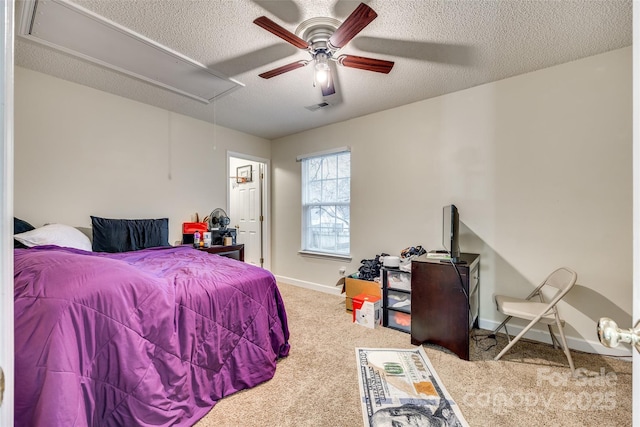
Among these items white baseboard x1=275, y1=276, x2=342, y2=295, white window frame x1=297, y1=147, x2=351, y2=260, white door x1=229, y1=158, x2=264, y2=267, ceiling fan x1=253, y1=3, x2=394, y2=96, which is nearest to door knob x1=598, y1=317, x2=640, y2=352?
ceiling fan x1=253, y1=3, x2=394, y2=96

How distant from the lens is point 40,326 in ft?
3.55

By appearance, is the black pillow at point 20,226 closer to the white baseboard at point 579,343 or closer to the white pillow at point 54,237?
the white pillow at point 54,237

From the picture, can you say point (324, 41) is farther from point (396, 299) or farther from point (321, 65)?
point (396, 299)

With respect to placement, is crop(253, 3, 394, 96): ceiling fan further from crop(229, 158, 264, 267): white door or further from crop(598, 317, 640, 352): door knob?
crop(229, 158, 264, 267): white door

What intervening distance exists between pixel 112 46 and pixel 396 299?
3.21 m

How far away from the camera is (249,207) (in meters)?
4.90

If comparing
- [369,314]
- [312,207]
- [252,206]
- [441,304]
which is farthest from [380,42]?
[252,206]

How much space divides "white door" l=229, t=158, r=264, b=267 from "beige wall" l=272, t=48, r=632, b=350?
1869 mm

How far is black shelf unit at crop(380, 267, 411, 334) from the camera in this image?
2.70 meters

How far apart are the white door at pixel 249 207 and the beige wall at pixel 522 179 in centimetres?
187

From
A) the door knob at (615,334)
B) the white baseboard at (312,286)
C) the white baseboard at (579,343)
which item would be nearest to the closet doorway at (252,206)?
the white baseboard at (312,286)

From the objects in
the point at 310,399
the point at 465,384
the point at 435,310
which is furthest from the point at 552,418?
the point at 310,399

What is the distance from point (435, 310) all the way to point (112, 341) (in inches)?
85.8

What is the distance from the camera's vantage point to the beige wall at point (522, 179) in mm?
2184
